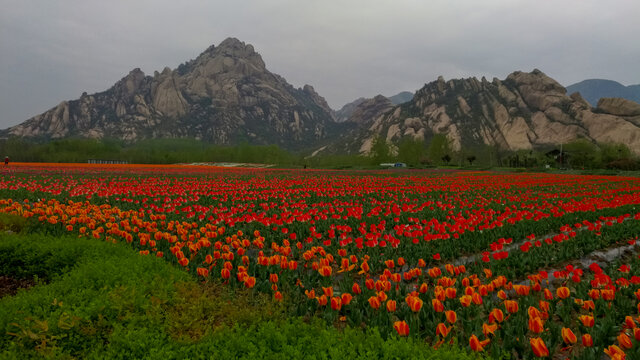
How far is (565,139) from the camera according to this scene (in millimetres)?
146500

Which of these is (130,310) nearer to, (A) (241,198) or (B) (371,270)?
(B) (371,270)

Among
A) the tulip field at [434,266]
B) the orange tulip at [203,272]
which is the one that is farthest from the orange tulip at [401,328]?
the orange tulip at [203,272]

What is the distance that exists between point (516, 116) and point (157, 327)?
189971 millimetres

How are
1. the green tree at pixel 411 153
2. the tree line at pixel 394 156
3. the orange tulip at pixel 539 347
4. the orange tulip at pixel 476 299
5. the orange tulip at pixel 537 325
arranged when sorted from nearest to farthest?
the orange tulip at pixel 539 347 < the orange tulip at pixel 537 325 < the orange tulip at pixel 476 299 < the tree line at pixel 394 156 < the green tree at pixel 411 153

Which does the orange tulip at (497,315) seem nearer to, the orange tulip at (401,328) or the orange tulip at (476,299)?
the orange tulip at (476,299)

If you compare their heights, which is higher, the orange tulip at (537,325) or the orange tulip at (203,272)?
the orange tulip at (537,325)

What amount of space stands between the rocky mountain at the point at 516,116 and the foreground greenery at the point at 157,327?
136224 mm

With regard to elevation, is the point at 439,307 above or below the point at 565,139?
below

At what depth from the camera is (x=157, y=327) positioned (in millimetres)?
3480

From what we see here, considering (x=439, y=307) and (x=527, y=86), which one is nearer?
(x=439, y=307)

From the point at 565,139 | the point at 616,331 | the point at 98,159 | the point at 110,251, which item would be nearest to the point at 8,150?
the point at 98,159

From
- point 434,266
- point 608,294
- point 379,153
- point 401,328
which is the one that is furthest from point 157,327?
point 379,153

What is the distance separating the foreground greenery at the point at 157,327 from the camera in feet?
9.62

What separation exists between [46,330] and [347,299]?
10.2 feet
